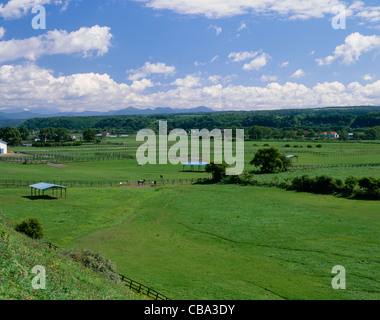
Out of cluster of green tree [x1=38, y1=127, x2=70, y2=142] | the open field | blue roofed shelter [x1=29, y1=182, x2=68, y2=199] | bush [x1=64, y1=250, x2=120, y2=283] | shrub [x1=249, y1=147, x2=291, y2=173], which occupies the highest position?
cluster of green tree [x1=38, y1=127, x2=70, y2=142]

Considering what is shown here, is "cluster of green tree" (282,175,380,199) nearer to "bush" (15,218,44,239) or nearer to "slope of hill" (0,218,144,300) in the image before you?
"bush" (15,218,44,239)

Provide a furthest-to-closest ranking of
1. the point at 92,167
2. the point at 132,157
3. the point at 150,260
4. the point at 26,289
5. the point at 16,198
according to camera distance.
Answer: the point at 132,157, the point at 92,167, the point at 16,198, the point at 150,260, the point at 26,289

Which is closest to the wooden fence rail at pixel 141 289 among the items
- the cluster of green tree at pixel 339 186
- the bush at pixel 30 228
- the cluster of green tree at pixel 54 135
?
the bush at pixel 30 228

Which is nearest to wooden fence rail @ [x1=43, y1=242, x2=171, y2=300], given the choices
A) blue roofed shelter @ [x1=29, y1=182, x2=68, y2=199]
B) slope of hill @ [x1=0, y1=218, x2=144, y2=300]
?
slope of hill @ [x1=0, y1=218, x2=144, y2=300]

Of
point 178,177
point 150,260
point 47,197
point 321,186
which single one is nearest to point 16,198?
point 47,197

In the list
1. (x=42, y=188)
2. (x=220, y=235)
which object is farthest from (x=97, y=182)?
(x=220, y=235)

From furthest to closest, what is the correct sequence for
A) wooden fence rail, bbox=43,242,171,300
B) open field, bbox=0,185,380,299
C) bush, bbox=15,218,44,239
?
1. bush, bbox=15,218,44,239
2. open field, bbox=0,185,380,299
3. wooden fence rail, bbox=43,242,171,300

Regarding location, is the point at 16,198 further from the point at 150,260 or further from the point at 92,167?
the point at 92,167

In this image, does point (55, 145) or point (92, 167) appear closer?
point (92, 167)
